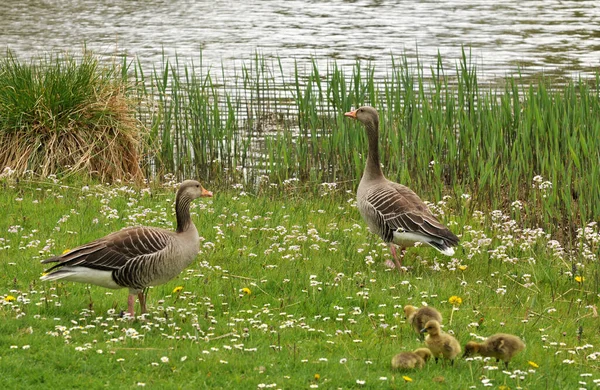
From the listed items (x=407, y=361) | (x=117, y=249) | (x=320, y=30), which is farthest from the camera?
(x=320, y=30)

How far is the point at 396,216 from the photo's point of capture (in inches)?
430

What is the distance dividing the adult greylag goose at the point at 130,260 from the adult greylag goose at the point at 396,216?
2836mm

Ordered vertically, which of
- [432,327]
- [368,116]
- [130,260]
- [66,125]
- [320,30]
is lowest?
[320,30]

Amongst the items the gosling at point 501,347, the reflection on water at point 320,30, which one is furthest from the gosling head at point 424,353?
the reflection on water at point 320,30

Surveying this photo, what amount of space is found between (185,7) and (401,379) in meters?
32.1

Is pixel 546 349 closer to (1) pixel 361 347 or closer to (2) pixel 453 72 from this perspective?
(1) pixel 361 347

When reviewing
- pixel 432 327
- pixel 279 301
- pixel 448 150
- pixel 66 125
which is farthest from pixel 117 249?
pixel 448 150

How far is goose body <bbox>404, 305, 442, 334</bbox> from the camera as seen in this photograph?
27.0 ft

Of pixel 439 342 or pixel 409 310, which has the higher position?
pixel 439 342

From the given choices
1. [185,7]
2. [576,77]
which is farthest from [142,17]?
[576,77]

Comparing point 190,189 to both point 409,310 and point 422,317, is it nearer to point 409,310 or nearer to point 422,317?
point 409,310

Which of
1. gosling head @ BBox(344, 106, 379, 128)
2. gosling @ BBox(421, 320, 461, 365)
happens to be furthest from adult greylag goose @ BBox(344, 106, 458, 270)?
gosling @ BBox(421, 320, 461, 365)

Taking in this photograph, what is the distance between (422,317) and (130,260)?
274cm

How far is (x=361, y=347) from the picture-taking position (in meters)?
8.37
